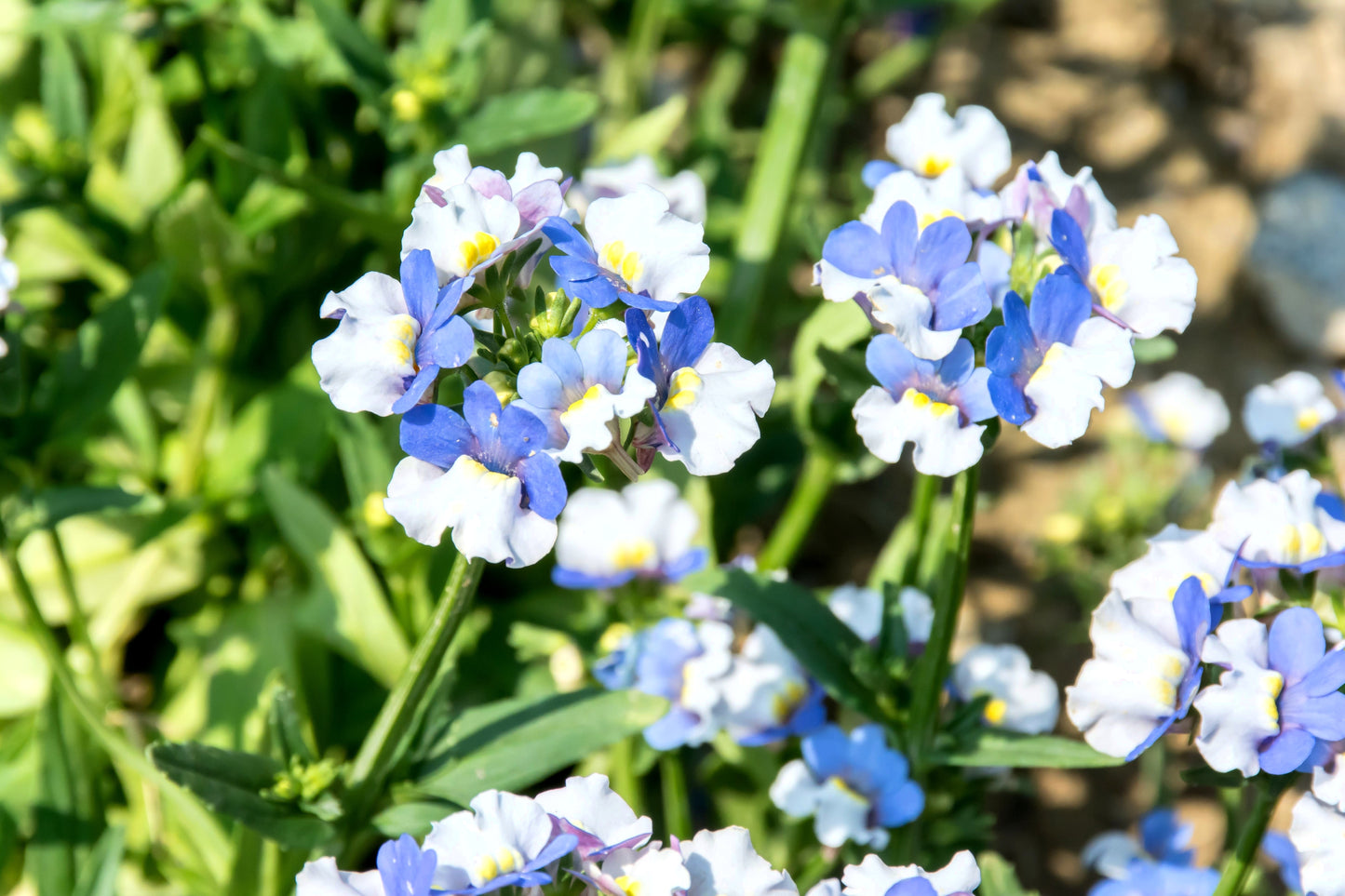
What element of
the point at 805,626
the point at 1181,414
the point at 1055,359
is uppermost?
the point at 1055,359

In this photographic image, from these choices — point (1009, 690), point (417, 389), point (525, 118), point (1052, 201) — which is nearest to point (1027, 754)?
point (1009, 690)

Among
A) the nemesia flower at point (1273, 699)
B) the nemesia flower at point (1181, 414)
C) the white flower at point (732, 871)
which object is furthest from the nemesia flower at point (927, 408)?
the nemesia flower at point (1181, 414)

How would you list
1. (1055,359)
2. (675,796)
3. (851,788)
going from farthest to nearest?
(675,796) → (851,788) → (1055,359)

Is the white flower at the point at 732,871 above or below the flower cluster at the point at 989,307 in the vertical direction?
below

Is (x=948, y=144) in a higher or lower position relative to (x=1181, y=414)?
higher

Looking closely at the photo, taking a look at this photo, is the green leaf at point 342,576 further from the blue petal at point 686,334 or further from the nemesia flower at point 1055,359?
the nemesia flower at point 1055,359

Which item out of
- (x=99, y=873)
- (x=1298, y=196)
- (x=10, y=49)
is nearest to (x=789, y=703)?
(x=99, y=873)

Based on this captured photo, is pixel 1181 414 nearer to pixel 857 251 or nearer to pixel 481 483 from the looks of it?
pixel 857 251
